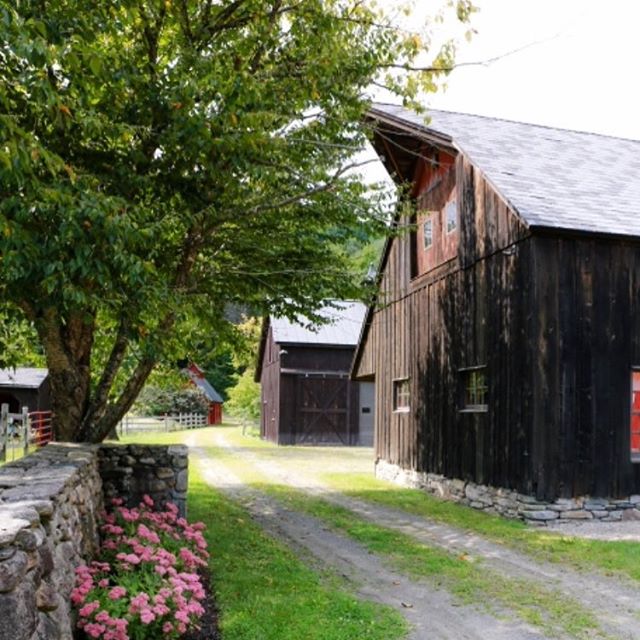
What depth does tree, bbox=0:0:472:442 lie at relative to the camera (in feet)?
20.1

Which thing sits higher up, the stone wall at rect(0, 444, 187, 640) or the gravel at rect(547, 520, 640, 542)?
the stone wall at rect(0, 444, 187, 640)

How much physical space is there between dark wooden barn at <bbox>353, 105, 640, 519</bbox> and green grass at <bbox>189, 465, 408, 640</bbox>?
4.30 meters

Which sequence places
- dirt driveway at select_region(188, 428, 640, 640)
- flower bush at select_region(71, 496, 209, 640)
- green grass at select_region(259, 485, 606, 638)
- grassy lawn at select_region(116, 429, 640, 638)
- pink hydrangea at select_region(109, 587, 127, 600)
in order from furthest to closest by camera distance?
grassy lawn at select_region(116, 429, 640, 638) < green grass at select_region(259, 485, 606, 638) < dirt driveway at select_region(188, 428, 640, 640) < pink hydrangea at select_region(109, 587, 127, 600) < flower bush at select_region(71, 496, 209, 640)

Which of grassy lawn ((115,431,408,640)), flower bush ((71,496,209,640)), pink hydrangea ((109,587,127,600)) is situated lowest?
grassy lawn ((115,431,408,640))

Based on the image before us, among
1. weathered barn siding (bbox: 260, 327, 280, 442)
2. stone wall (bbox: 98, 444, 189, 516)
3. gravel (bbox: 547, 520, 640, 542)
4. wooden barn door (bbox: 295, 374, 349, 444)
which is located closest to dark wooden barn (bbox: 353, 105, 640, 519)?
gravel (bbox: 547, 520, 640, 542)

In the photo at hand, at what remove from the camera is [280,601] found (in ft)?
19.5

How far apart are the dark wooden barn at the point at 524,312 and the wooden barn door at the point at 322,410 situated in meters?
14.4

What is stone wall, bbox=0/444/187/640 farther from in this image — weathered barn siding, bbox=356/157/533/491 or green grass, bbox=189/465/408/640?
weathered barn siding, bbox=356/157/533/491

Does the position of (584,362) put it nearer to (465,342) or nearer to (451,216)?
(465,342)

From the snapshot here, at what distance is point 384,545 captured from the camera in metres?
8.53

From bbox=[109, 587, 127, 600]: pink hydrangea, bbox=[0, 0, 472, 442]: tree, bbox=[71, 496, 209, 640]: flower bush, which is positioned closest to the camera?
bbox=[71, 496, 209, 640]: flower bush

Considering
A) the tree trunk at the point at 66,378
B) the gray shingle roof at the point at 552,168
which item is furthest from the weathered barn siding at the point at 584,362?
the tree trunk at the point at 66,378

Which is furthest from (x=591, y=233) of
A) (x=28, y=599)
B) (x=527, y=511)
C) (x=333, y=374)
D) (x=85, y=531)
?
(x=333, y=374)

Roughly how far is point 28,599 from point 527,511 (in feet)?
26.4
